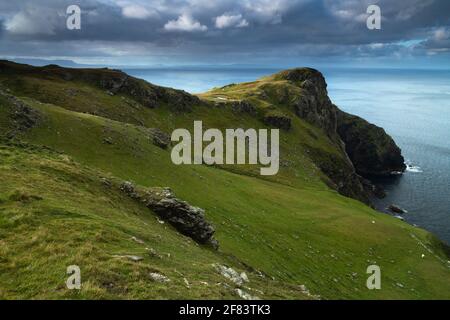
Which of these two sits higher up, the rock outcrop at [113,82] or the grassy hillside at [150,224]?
the rock outcrop at [113,82]

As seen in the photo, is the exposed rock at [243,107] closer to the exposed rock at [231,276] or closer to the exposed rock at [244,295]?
the exposed rock at [231,276]

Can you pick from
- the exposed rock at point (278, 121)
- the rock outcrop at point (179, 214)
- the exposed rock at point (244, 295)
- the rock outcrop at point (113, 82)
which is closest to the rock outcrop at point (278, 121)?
the exposed rock at point (278, 121)

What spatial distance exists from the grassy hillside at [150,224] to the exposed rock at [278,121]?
34.6 m

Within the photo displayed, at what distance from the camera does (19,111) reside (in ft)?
182

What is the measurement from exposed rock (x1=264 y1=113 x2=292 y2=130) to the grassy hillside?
3459cm

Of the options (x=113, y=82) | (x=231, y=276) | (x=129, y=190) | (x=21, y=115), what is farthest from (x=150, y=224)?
(x=113, y=82)

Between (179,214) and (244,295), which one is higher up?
(179,214)

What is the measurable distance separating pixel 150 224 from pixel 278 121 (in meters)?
124

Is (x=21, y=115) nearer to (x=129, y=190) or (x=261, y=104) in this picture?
(x=129, y=190)

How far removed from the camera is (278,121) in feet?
499

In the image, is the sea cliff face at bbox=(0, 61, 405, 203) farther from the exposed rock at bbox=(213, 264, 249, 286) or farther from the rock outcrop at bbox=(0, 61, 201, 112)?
the exposed rock at bbox=(213, 264, 249, 286)

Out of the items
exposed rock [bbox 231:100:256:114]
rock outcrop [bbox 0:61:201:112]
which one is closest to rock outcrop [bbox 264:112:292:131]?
exposed rock [bbox 231:100:256:114]

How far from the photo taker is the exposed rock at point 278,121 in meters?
152

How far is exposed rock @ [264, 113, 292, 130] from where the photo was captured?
152 m
